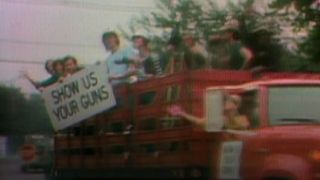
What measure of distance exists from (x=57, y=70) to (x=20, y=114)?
462 millimetres

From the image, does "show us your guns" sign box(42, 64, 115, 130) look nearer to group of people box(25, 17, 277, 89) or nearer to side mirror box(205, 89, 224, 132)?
group of people box(25, 17, 277, 89)

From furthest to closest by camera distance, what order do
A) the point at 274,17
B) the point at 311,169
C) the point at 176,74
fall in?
the point at 274,17, the point at 176,74, the point at 311,169

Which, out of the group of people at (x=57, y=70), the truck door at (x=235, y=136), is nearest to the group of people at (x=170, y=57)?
the group of people at (x=57, y=70)

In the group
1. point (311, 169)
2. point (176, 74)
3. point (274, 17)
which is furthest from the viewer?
point (274, 17)

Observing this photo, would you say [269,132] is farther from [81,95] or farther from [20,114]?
[20,114]

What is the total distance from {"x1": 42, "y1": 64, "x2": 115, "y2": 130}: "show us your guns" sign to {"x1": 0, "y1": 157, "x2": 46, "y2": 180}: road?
0.34m

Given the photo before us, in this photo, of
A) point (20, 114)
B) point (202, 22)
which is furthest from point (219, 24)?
point (20, 114)

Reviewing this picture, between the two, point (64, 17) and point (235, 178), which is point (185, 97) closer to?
point (235, 178)

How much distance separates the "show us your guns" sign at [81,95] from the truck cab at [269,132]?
2.42 feet

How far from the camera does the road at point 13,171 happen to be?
5.43m

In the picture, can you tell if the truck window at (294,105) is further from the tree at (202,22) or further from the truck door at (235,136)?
the tree at (202,22)

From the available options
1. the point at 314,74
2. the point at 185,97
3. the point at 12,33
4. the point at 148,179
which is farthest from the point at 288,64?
the point at 12,33

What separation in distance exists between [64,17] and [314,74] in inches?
60.6

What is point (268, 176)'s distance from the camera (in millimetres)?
4906
